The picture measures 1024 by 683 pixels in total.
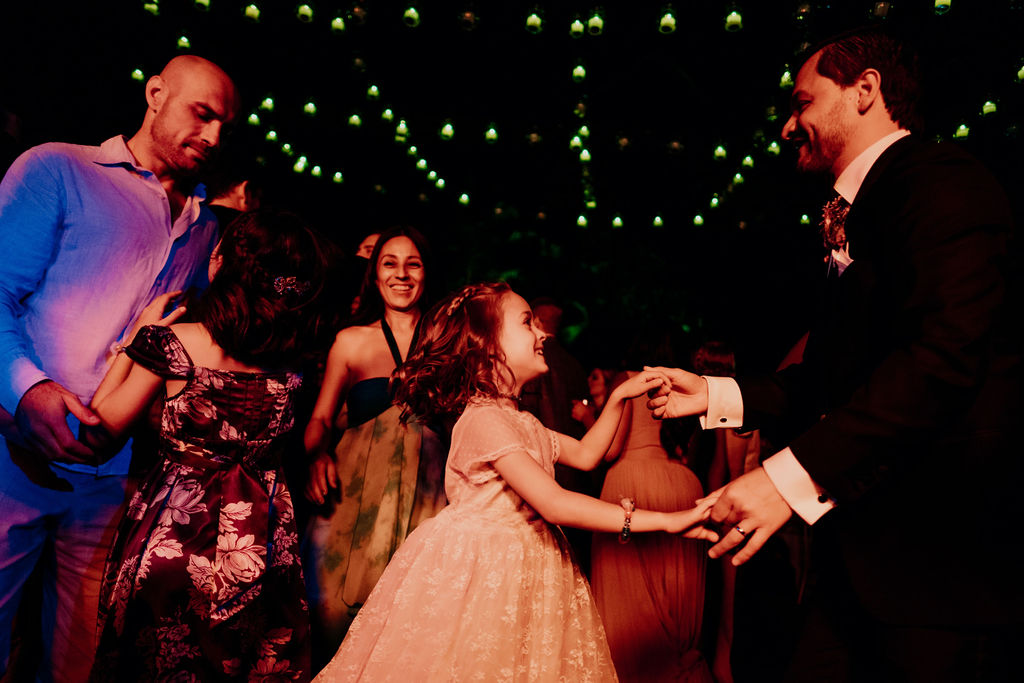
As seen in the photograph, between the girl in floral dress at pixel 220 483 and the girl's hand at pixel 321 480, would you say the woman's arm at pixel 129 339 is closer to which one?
the girl in floral dress at pixel 220 483

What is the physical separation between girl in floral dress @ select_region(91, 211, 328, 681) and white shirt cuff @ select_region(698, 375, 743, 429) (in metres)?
1.35

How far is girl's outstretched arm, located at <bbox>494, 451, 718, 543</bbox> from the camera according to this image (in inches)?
60.5

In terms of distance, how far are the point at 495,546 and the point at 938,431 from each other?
3.60 feet

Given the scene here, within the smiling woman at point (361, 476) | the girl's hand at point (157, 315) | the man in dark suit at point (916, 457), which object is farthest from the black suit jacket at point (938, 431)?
the girl's hand at point (157, 315)

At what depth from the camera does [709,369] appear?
400cm

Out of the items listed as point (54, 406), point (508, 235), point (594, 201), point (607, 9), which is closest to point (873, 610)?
point (54, 406)

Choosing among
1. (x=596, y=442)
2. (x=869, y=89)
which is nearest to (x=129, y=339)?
(x=596, y=442)

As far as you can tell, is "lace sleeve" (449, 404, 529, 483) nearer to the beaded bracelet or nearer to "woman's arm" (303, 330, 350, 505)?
the beaded bracelet

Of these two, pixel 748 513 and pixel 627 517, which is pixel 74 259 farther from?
pixel 748 513

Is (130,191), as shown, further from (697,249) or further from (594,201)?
(697,249)

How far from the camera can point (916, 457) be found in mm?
1356

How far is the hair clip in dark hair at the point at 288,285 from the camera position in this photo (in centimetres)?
214

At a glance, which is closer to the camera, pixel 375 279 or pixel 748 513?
pixel 748 513

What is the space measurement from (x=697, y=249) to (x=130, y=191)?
7.62 meters
